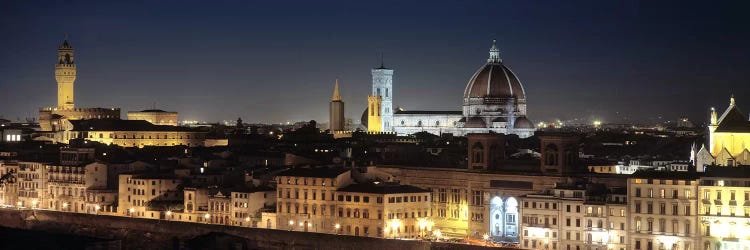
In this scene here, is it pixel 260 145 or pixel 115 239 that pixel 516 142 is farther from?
pixel 115 239

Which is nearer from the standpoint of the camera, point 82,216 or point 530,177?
point 530,177

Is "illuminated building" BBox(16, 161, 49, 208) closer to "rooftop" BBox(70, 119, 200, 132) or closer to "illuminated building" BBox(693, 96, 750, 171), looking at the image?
"rooftop" BBox(70, 119, 200, 132)

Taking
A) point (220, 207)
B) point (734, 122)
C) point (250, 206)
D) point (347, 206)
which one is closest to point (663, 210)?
point (734, 122)

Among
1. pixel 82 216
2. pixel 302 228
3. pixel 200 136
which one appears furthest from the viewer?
pixel 200 136

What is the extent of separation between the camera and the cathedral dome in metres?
140

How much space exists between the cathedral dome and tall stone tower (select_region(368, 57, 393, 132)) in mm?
18242

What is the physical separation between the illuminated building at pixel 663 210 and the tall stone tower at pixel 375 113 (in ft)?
318

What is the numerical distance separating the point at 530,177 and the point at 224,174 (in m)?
20.4

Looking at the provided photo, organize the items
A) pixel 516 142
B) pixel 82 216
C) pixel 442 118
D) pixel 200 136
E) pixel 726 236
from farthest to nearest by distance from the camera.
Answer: pixel 442 118, pixel 200 136, pixel 516 142, pixel 82 216, pixel 726 236

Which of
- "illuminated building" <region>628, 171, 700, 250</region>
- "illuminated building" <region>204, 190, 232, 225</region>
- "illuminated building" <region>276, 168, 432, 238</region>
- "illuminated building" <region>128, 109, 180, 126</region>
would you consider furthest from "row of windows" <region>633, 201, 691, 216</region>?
"illuminated building" <region>128, 109, 180, 126</region>

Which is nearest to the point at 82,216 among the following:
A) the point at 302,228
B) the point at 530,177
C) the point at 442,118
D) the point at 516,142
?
the point at 302,228

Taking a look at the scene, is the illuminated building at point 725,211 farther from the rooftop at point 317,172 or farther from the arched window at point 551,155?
the rooftop at point 317,172

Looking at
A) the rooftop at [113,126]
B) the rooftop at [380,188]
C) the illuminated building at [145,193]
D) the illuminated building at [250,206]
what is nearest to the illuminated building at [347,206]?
the rooftop at [380,188]

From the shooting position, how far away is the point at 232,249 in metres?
65.6
